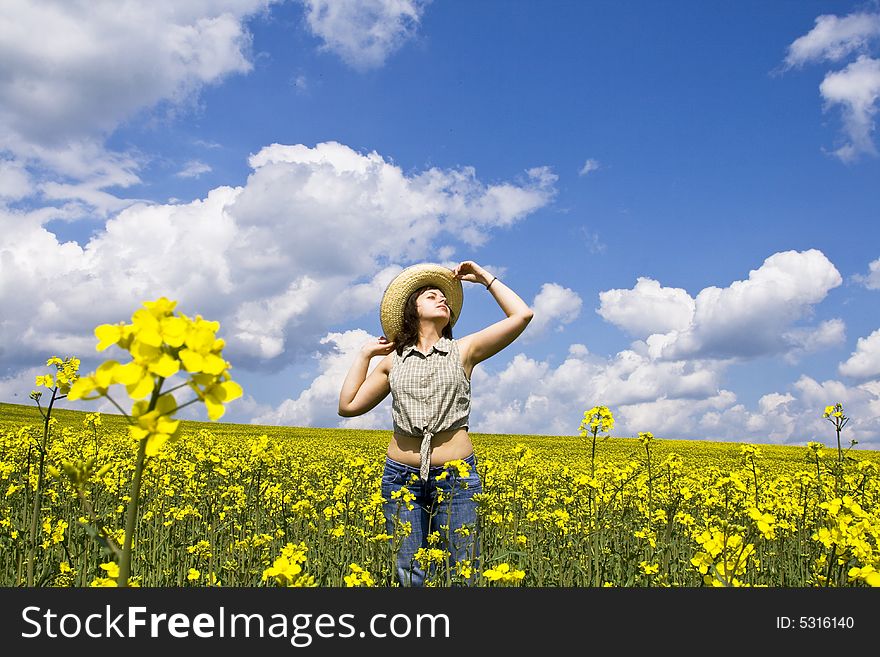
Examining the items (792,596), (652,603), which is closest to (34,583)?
(652,603)

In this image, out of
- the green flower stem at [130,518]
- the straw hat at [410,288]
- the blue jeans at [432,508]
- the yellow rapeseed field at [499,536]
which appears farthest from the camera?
the straw hat at [410,288]

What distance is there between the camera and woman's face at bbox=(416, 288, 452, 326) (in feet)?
16.1

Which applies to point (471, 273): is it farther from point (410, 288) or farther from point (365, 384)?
point (365, 384)

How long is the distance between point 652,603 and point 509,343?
2.57 metres

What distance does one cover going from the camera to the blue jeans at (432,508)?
443 cm

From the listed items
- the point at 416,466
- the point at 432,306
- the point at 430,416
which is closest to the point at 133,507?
the point at 430,416

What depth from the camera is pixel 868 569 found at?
3148 mm

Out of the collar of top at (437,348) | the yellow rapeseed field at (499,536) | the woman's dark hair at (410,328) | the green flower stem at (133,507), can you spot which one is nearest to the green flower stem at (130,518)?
the green flower stem at (133,507)

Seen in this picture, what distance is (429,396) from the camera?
4539 mm

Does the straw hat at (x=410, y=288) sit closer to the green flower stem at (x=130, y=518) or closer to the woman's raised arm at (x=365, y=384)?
the woman's raised arm at (x=365, y=384)

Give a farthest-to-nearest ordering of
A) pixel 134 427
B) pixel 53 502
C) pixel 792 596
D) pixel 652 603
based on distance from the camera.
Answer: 1. pixel 53 502
2. pixel 792 596
3. pixel 652 603
4. pixel 134 427

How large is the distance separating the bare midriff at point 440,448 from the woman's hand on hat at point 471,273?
1223 mm

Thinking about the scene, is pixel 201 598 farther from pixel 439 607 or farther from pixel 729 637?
pixel 729 637

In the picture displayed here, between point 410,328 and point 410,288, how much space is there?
1.67 ft
